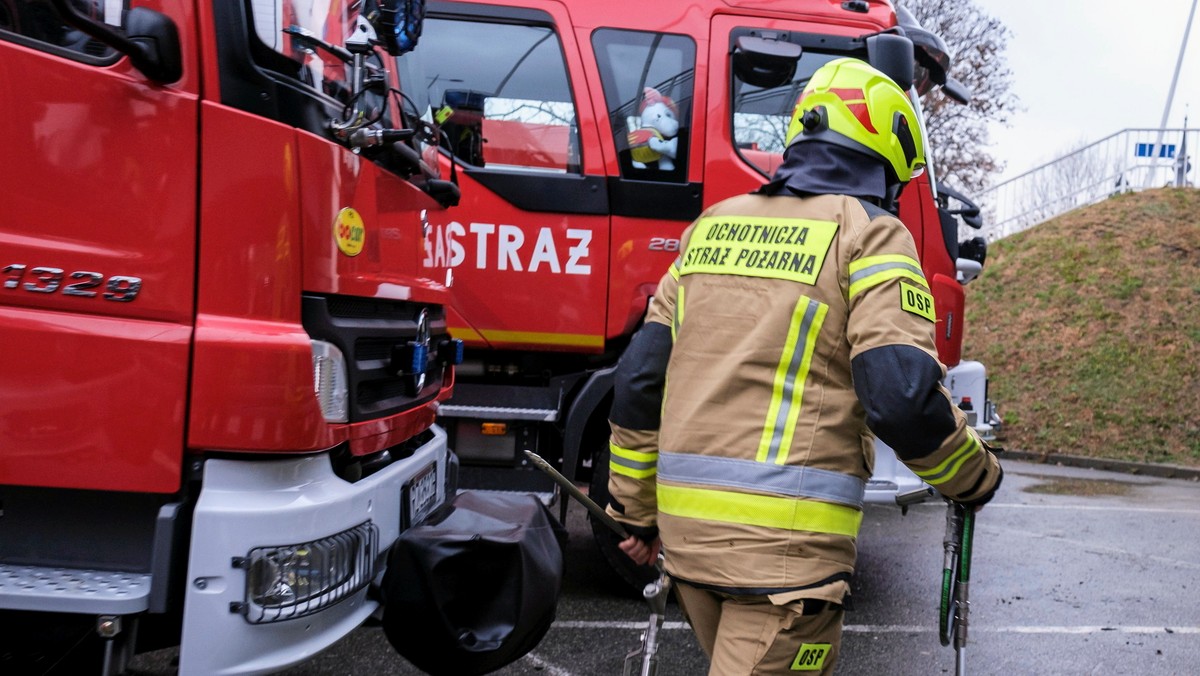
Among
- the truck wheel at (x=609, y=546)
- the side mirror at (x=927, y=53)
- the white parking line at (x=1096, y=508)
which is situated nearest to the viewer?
the truck wheel at (x=609, y=546)

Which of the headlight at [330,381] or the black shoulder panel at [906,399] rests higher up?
the black shoulder panel at [906,399]

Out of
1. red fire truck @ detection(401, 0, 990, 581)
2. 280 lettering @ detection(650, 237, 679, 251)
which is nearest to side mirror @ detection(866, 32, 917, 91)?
red fire truck @ detection(401, 0, 990, 581)

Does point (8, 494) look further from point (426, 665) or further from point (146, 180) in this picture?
point (426, 665)

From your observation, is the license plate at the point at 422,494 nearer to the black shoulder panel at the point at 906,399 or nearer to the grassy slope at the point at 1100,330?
the black shoulder panel at the point at 906,399

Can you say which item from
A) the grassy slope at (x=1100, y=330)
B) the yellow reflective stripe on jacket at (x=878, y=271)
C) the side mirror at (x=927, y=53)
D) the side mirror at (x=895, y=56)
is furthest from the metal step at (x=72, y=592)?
the grassy slope at (x=1100, y=330)

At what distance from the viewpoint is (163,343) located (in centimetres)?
241

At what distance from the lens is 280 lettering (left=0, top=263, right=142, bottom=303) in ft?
7.68

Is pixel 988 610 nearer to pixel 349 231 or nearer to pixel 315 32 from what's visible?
pixel 349 231

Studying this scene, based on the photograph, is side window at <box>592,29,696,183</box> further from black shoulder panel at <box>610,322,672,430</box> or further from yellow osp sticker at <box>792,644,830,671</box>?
yellow osp sticker at <box>792,644,830,671</box>

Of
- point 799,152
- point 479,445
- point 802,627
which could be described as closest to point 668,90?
point 479,445

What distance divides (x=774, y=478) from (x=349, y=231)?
1.40m

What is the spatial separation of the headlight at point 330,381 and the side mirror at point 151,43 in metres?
0.75

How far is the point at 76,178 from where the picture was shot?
2.38 metres

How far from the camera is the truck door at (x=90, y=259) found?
7.71 feet
